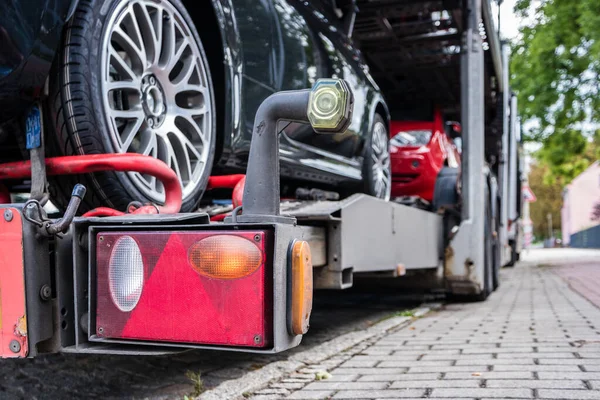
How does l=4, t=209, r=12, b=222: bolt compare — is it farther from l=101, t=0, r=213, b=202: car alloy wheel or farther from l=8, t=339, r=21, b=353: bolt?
l=101, t=0, r=213, b=202: car alloy wheel

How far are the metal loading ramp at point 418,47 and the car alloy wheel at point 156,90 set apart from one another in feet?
9.90

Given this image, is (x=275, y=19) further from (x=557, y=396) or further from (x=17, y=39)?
(x=557, y=396)

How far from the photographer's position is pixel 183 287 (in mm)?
1866

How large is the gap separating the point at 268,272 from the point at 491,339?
108 inches

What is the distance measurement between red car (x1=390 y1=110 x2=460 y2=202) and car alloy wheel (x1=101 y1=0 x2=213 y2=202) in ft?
14.8

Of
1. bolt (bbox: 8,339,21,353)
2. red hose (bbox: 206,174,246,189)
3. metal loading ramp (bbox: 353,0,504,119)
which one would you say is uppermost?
metal loading ramp (bbox: 353,0,504,119)

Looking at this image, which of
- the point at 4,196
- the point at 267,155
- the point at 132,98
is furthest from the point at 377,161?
the point at 267,155

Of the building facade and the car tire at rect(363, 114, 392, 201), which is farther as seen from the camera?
the building facade

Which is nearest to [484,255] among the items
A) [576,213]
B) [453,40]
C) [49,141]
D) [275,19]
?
[453,40]

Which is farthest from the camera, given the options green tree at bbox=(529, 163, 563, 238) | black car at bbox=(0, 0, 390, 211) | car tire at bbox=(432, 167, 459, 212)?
green tree at bbox=(529, 163, 563, 238)

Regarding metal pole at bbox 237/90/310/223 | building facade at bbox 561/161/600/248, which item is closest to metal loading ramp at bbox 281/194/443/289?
metal pole at bbox 237/90/310/223

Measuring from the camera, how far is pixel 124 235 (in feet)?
6.40

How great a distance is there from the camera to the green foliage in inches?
641

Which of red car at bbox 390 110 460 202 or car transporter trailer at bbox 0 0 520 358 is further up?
red car at bbox 390 110 460 202
